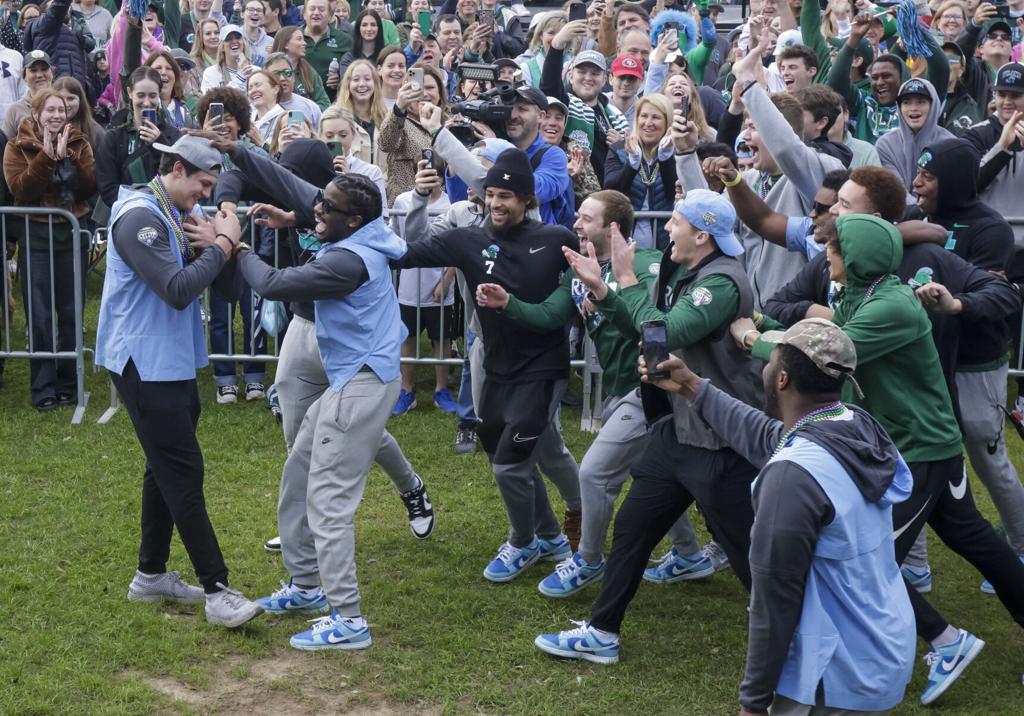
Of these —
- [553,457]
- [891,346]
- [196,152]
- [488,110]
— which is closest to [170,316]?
[196,152]

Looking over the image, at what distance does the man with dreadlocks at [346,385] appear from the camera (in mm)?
6047

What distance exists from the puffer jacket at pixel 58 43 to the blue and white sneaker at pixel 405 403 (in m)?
5.82

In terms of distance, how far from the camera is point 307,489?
6.31 metres

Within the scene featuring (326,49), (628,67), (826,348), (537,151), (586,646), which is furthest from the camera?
(326,49)

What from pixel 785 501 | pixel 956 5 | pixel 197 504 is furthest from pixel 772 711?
pixel 956 5

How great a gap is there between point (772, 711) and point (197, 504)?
314cm

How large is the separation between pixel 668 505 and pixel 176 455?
7.47 feet

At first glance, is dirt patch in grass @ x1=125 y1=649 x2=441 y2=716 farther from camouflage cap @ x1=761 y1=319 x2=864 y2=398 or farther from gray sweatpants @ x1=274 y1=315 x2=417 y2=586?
camouflage cap @ x1=761 y1=319 x2=864 y2=398

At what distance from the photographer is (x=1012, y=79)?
9406 millimetres

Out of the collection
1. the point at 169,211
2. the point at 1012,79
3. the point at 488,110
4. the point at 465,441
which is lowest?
the point at 465,441

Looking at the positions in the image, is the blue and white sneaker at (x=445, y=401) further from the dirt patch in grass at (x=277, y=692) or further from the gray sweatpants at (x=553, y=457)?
the dirt patch in grass at (x=277, y=692)

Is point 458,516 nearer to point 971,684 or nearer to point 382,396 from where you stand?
point 382,396

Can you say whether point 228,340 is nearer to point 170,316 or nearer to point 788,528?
point 170,316

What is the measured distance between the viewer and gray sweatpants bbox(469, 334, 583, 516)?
7023mm
